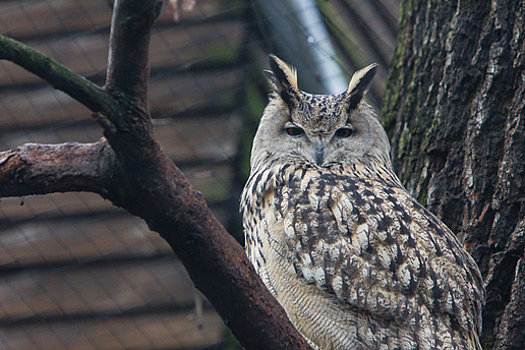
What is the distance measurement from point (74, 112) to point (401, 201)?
6.90 feet

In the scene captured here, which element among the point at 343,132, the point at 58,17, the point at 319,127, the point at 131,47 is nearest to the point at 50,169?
the point at 131,47

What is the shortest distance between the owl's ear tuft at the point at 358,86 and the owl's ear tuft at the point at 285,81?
226 mm

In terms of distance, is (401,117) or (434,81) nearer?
(434,81)

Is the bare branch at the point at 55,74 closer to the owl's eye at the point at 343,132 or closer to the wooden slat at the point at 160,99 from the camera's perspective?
the owl's eye at the point at 343,132

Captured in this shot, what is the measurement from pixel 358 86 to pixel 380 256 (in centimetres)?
88

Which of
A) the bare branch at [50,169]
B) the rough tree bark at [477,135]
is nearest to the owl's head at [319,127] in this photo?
the rough tree bark at [477,135]

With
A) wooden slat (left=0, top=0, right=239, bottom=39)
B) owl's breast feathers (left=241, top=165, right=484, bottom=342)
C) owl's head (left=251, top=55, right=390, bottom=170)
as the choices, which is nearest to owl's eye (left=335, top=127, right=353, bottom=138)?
owl's head (left=251, top=55, right=390, bottom=170)

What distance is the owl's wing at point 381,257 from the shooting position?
192cm

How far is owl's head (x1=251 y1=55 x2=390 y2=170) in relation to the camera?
8.20 feet

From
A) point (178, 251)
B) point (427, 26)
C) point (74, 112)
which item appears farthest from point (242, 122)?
point (178, 251)

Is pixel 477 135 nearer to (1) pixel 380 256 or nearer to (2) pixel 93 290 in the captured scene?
(1) pixel 380 256

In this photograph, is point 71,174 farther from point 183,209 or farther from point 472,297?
point 472,297

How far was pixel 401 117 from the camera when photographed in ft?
8.66

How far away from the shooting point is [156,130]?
350 centimetres
